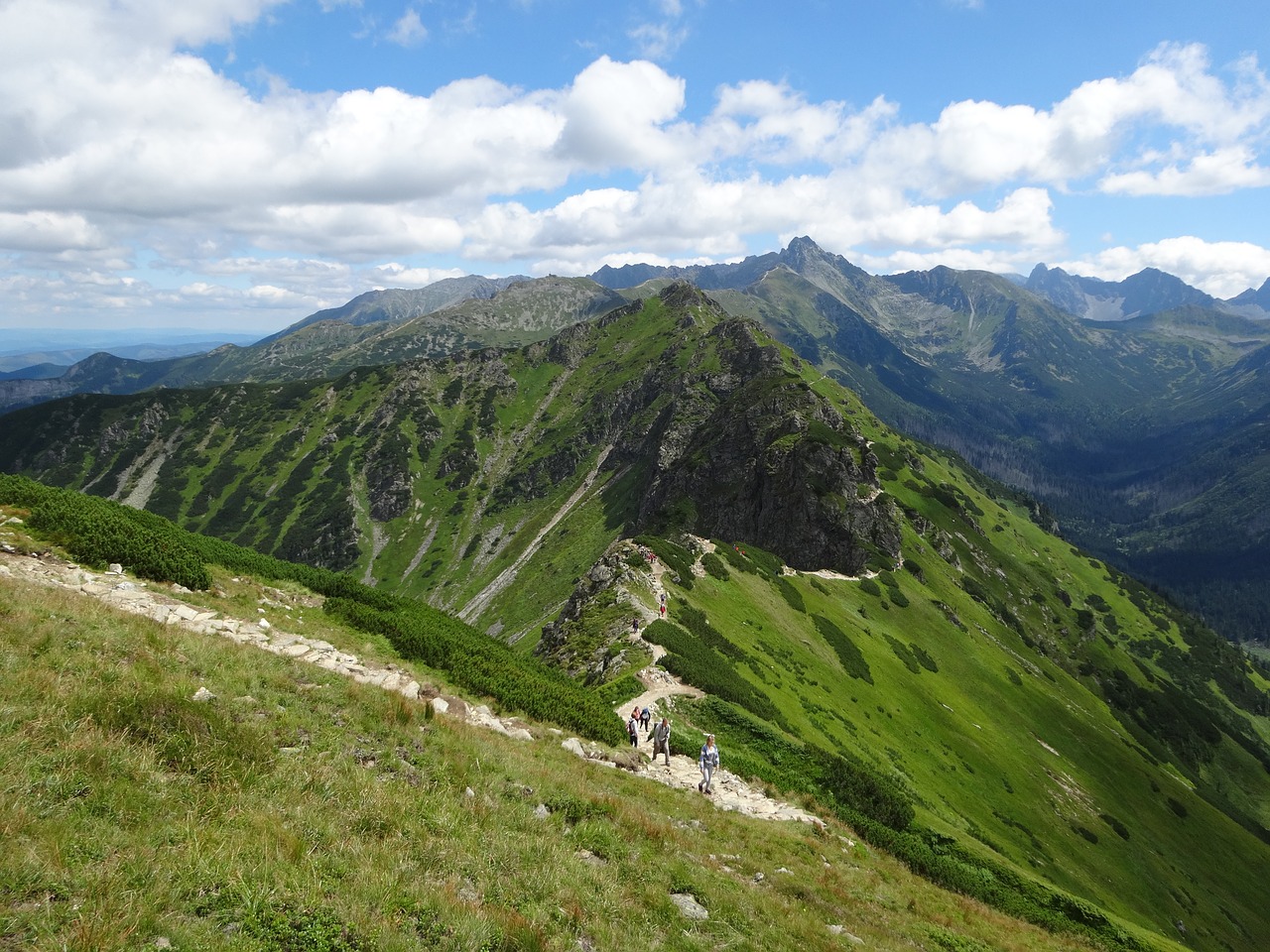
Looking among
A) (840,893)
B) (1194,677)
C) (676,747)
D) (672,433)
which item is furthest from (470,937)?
(1194,677)

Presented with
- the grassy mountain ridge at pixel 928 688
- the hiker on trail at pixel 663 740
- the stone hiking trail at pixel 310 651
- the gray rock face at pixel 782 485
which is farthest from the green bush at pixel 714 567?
the gray rock face at pixel 782 485

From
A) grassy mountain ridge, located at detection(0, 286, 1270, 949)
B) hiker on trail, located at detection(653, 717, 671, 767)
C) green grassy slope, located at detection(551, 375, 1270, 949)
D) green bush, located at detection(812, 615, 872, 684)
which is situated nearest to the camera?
hiker on trail, located at detection(653, 717, 671, 767)

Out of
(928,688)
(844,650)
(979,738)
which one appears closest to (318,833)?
(844,650)

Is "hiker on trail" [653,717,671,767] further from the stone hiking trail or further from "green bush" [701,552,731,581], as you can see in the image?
"green bush" [701,552,731,581]

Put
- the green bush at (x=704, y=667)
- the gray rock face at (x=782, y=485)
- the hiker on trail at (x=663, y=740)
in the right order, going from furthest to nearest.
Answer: the gray rock face at (x=782, y=485) < the green bush at (x=704, y=667) < the hiker on trail at (x=663, y=740)

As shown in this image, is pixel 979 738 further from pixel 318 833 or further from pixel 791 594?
pixel 318 833

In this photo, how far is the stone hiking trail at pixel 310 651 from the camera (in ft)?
64.2

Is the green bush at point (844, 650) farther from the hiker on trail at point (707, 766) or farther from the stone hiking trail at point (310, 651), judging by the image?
the hiker on trail at point (707, 766)

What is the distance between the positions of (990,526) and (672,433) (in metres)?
110

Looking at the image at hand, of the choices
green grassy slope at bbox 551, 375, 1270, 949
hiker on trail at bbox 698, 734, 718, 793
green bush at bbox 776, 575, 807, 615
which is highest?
hiker on trail at bbox 698, 734, 718, 793

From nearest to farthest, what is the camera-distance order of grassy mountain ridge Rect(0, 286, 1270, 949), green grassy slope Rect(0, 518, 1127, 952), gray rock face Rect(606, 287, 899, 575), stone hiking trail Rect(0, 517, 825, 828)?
1. green grassy slope Rect(0, 518, 1127, 952)
2. stone hiking trail Rect(0, 517, 825, 828)
3. grassy mountain ridge Rect(0, 286, 1270, 949)
4. gray rock face Rect(606, 287, 899, 575)

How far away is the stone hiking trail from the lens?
19.6 m

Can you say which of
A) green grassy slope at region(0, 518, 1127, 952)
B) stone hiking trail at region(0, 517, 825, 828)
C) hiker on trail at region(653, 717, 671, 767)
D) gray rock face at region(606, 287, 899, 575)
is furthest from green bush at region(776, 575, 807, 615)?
green grassy slope at region(0, 518, 1127, 952)

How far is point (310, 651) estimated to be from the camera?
20984 millimetres
